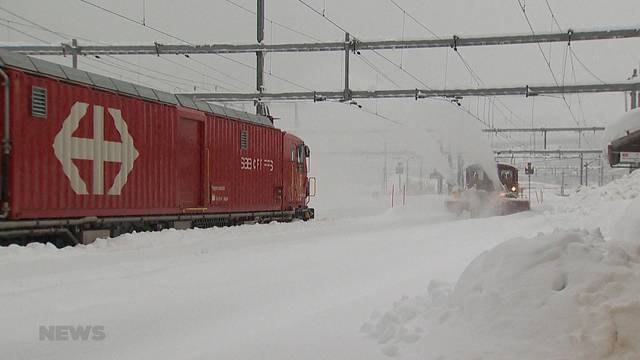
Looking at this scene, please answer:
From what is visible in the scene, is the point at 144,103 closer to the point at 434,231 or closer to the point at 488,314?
the point at 434,231

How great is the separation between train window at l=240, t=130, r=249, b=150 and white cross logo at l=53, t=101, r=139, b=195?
4327 millimetres

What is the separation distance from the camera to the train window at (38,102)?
369 inches

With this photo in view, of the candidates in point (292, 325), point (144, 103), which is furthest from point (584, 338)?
point (144, 103)

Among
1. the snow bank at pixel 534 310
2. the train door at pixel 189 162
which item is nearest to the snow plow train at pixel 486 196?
the train door at pixel 189 162

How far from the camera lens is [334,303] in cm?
632

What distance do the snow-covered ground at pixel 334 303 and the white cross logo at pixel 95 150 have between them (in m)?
1.73

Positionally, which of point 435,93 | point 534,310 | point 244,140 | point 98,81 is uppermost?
point 435,93

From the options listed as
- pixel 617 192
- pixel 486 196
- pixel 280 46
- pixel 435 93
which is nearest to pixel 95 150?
pixel 280 46

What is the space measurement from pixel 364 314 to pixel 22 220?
271 inches

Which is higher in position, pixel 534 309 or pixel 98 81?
pixel 98 81

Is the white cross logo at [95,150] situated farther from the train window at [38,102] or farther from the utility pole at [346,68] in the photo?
the utility pole at [346,68]

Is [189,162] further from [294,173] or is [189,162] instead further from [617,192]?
[617,192]

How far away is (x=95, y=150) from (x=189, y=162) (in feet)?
10.3

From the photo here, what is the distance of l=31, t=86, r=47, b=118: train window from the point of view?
369 inches
